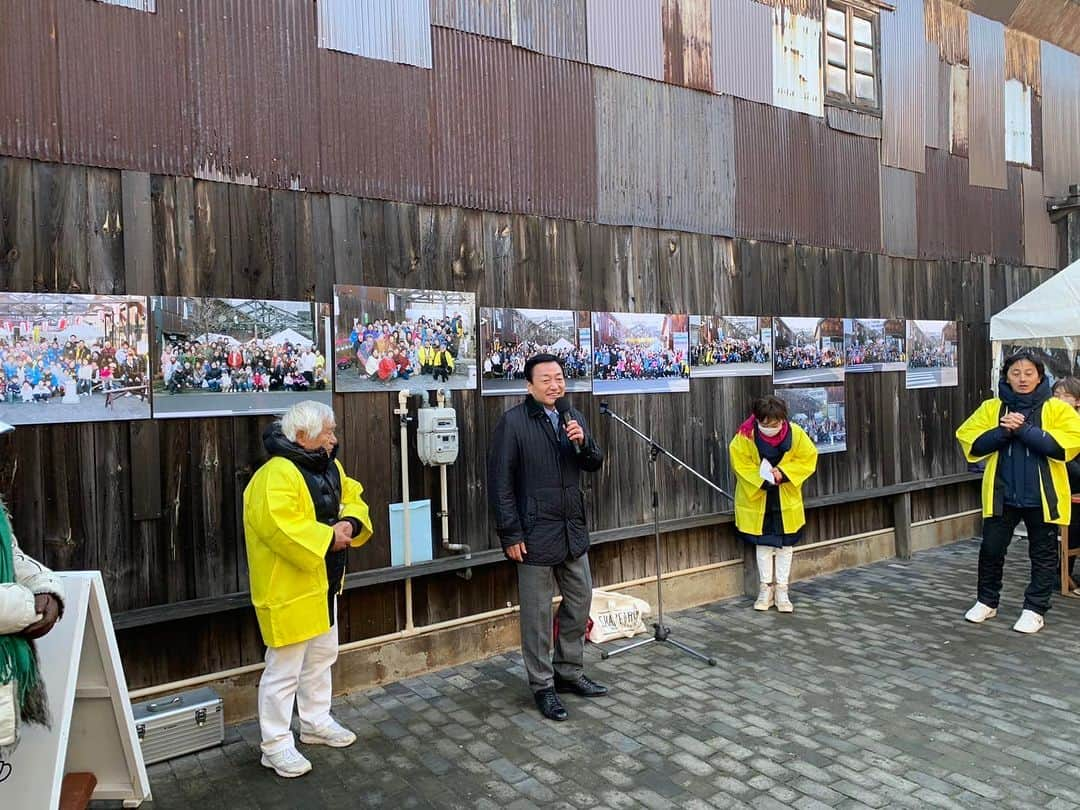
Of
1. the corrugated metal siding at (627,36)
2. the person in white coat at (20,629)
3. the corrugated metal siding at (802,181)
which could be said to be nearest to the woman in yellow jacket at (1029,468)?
the corrugated metal siding at (802,181)

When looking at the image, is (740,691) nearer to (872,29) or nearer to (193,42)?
(193,42)

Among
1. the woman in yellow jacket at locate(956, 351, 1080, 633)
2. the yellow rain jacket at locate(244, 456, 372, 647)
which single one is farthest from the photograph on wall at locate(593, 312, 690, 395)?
the yellow rain jacket at locate(244, 456, 372, 647)

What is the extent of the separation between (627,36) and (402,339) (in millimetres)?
2959

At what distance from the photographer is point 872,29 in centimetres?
791

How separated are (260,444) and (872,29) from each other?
690 cm

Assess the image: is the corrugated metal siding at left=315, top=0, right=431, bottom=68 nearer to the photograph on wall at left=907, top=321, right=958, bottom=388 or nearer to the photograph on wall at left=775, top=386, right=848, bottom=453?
the photograph on wall at left=775, top=386, right=848, bottom=453

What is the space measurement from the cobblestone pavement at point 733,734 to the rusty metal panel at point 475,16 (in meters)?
4.12

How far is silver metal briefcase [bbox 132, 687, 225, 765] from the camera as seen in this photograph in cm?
399

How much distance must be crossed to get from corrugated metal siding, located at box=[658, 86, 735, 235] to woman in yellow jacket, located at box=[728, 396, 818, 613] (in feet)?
5.07

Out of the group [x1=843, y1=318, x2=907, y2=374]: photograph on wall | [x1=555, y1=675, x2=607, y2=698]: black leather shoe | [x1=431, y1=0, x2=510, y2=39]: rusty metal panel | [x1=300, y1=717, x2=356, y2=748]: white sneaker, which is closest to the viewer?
[x1=300, y1=717, x2=356, y2=748]: white sneaker

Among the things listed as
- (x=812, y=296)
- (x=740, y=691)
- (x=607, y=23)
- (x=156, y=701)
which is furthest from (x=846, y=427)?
(x=156, y=701)

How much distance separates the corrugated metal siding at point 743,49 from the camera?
6711 millimetres

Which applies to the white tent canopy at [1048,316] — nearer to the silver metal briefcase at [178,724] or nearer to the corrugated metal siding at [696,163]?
the corrugated metal siding at [696,163]

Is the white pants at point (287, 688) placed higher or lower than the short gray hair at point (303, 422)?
lower
